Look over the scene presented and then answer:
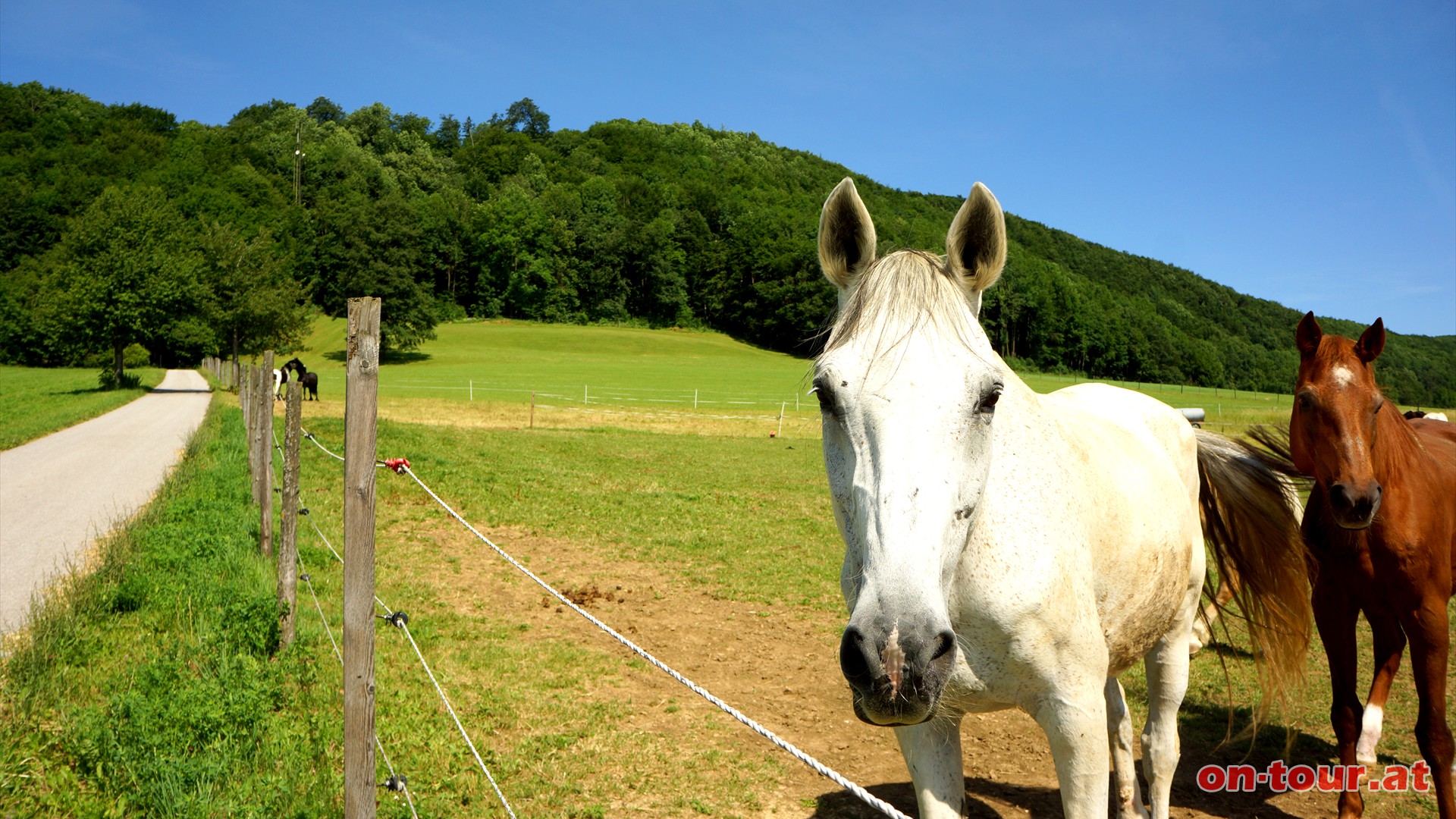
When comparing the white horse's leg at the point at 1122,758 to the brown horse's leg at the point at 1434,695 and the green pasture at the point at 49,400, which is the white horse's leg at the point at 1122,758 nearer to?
the brown horse's leg at the point at 1434,695

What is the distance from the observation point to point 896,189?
120m

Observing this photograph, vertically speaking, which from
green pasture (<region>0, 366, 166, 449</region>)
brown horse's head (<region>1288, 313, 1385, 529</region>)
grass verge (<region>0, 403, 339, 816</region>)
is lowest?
green pasture (<region>0, 366, 166, 449</region>)

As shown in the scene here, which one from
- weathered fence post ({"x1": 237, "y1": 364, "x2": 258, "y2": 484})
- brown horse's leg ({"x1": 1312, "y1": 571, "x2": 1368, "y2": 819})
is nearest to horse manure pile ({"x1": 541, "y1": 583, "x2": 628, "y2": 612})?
weathered fence post ({"x1": 237, "y1": 364, "x2": 258, "y2": 484})

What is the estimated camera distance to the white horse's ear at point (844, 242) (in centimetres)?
211

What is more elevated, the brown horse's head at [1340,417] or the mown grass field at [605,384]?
the brown horse's head at [1340,417]

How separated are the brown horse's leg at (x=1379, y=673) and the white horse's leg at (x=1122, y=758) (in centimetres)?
146

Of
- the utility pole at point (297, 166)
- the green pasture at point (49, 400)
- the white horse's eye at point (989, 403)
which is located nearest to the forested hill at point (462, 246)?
the utility pole at point (297, 166)

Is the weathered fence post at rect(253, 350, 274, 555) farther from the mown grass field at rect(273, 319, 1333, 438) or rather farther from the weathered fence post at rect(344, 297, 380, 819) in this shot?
the mown grass field at rect(273, 319, 1333, 438)

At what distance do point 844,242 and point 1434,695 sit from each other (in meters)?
3.71

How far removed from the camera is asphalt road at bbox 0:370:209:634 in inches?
288

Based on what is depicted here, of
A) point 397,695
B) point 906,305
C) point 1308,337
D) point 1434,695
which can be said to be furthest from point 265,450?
point 1434,695

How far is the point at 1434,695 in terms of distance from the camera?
3.61 m

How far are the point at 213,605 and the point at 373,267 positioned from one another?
63.9 m

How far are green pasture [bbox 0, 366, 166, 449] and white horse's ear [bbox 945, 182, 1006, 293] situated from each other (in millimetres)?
20776
